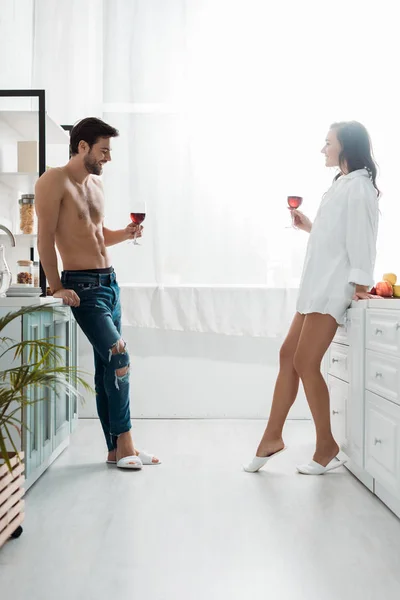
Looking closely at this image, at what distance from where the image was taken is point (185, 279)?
3.99m

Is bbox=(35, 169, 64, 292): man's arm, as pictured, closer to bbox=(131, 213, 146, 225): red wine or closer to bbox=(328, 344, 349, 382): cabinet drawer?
bbox=(131, 213, 146, 225): red wine

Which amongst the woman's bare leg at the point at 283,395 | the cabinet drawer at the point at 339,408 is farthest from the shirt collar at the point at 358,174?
the cabinet drawer at the point at 339,408

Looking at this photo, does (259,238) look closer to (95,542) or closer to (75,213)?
(75,213)

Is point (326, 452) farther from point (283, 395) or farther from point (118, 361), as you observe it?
Result: point (118, 361)

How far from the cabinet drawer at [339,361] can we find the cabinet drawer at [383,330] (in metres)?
0.34

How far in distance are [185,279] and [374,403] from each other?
5.99 ft

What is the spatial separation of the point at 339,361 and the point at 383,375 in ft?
2.11

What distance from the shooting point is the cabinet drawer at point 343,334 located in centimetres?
278

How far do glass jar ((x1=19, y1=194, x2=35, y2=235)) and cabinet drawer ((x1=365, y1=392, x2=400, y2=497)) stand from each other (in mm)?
1828

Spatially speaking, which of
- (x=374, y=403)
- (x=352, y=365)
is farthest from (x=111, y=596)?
(x=352, y=365)

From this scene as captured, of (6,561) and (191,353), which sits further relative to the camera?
(191,353)

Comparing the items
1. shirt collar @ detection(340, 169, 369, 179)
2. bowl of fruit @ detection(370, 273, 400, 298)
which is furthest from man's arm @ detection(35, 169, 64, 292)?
bowl of fruit @ detection(370, 273, 400, 298)

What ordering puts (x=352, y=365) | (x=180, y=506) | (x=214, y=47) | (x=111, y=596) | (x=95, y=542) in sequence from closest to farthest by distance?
(x=111, y=596) → (x=95, y=542) → (x=180, y=506) → (x=352, y=365) → (x=214, y=47)

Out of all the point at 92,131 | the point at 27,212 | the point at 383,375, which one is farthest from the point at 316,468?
the point at 27,212
